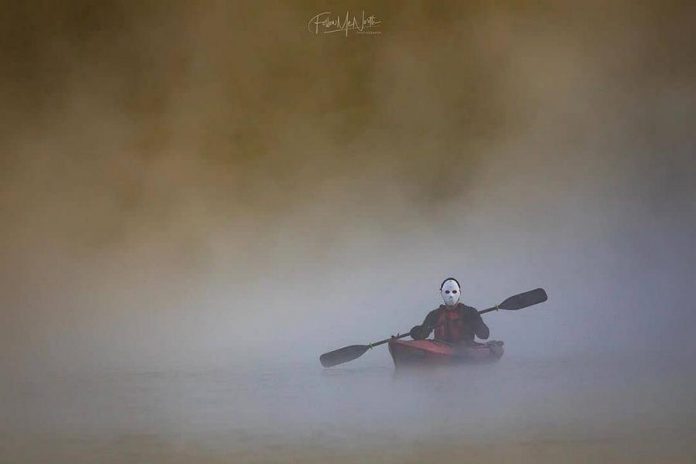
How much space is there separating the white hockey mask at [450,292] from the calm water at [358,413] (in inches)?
12.0

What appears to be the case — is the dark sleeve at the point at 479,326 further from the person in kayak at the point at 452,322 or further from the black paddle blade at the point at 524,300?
the black paddle blade at the point at 524,300

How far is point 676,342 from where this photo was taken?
173 inches

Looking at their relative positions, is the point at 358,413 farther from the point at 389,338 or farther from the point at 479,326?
the point at 479,326

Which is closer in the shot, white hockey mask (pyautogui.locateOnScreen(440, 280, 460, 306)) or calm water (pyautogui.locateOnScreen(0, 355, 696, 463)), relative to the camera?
calm water (pyautogui.locateOnScreen(0, 355, 696, 463))

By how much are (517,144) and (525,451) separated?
1.37 m

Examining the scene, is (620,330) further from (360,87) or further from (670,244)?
(360,87)

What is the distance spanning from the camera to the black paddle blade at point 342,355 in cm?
433

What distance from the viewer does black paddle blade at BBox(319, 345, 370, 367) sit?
433 centimetres

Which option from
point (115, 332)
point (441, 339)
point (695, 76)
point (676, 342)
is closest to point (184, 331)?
point (115, 332)

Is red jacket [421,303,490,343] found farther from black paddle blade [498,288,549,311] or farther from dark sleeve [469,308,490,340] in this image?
black paddle blade [498,288,549,311]
